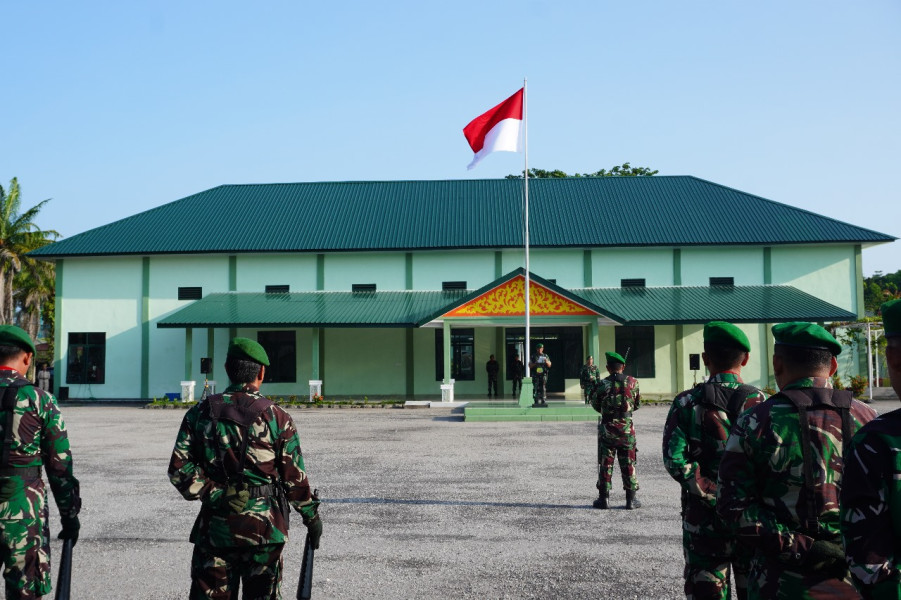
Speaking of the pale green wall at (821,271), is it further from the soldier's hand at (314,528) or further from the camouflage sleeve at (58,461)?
the camouflage sleeve at (58,461)

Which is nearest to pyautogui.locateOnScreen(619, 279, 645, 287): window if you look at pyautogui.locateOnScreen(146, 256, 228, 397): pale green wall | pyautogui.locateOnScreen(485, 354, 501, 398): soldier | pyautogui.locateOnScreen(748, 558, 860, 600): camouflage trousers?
pyautogui.locateOnScreen(485, 354, 501, 398): soldier

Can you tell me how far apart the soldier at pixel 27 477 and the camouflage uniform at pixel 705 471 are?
3.40 metres

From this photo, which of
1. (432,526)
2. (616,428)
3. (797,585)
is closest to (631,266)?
(616,428)

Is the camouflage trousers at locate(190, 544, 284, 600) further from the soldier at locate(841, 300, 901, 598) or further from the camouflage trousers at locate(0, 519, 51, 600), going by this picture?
the soldier at locate(841, 300, 901, 598)

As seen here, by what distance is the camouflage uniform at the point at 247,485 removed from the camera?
14.1ft

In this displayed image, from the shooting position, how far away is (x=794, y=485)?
10.8ft

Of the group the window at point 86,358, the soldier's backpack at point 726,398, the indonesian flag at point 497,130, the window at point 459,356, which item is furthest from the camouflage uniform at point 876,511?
the window at point 86,358

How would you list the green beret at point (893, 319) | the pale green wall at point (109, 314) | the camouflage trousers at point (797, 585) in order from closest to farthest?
the green beret at point (893, 319), the camouflage trousers at point (797, 585), the pale green wall at point (109, 314)

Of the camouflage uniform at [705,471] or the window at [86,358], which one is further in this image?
the window at [86,358]

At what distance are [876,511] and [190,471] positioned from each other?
10.9 ft

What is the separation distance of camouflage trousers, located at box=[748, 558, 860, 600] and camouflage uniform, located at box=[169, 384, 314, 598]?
2328 mm

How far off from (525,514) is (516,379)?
22.2m

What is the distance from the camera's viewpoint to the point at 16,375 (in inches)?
182

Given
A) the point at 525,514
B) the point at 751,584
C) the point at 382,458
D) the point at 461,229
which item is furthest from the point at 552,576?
the point at 461,229
